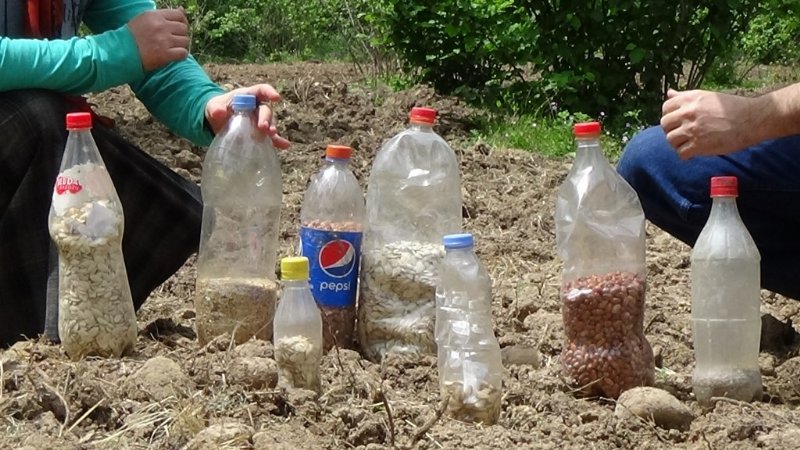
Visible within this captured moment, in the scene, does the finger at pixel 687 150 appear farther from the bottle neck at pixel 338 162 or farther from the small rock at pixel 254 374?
the small rock at pixel 254 374

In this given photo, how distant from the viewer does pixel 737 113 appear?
2.96 metres

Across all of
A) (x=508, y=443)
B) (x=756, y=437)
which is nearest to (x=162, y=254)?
(x=508, y=443)

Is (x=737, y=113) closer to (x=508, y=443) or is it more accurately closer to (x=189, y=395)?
(x=508, y=443)

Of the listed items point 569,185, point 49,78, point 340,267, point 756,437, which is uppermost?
point 49,78

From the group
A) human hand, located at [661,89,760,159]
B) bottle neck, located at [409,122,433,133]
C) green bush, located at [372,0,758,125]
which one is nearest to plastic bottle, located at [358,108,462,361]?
bottle neck, located at [409,122,433,133]

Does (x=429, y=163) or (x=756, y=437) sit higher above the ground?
(x=429, y=163)

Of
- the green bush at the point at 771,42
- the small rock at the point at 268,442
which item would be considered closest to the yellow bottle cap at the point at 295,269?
the small rock at the point at 268,442

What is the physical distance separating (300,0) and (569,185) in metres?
10.7

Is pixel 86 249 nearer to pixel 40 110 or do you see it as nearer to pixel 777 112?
pixel 40 110

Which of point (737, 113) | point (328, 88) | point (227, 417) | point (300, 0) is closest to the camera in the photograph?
point (227, 417)

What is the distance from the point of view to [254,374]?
280 cm

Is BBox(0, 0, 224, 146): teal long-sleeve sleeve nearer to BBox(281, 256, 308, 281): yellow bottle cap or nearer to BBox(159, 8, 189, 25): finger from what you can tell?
BBox(159, 8, 189, 25): finger

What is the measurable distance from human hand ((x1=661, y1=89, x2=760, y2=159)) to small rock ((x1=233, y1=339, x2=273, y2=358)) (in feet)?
3.36

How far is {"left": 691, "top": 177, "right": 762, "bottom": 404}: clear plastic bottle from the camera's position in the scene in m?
3.00
